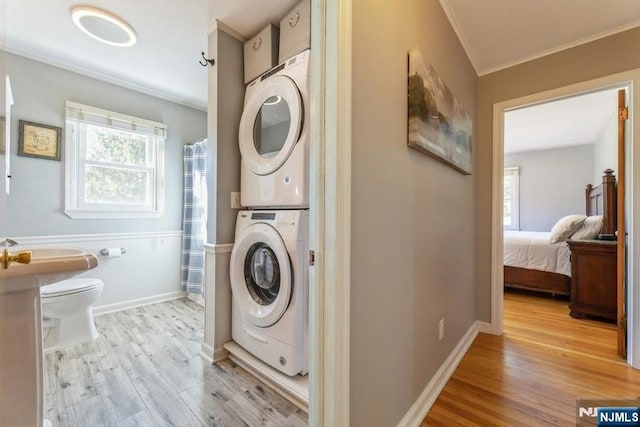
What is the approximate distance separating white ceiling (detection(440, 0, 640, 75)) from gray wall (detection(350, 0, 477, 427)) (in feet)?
0.97

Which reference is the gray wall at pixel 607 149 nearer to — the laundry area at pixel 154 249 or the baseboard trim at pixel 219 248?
the laundry area at pixel 154 249

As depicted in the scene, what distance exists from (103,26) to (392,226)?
2.44 meters

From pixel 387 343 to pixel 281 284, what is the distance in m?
0.68

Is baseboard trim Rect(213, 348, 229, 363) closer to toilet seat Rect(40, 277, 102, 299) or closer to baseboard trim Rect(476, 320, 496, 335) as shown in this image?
toilet seat Rect(40, 277, 102, 299)

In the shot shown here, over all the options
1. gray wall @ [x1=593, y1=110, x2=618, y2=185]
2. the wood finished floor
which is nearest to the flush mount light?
the wood finished floor

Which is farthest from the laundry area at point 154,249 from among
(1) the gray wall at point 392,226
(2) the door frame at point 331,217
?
(1) the gray wall at point 392,226

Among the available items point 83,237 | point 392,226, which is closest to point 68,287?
point 83,237

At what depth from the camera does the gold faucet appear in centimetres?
74

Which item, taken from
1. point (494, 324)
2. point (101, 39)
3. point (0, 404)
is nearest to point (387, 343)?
point (0, 404)

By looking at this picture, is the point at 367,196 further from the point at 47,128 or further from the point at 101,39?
the point at 47,128

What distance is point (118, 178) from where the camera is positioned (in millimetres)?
2746

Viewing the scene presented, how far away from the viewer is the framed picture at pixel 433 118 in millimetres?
1224

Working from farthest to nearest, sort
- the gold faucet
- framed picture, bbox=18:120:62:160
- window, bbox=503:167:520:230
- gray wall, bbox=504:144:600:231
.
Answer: window, bbox=503:167:520:230 → gray wall, bbox=504:144:600:231 → framed picture, bbox=18:120:62:160 → the gold faucet

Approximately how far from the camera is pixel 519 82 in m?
2.24
